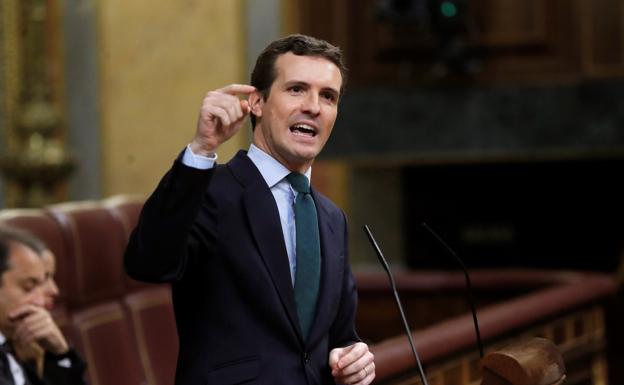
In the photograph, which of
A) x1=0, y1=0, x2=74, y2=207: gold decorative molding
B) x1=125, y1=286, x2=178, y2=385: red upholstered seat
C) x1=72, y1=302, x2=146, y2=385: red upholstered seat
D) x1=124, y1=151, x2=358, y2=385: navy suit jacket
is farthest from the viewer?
x1=0, y1=0, x2=74, y2=207: gold decorative molding

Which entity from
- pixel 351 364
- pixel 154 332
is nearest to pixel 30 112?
pixel 154 332

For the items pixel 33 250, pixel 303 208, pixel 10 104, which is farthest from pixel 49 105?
pixel 303 208

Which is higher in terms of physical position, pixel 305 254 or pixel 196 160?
pixel 196 160

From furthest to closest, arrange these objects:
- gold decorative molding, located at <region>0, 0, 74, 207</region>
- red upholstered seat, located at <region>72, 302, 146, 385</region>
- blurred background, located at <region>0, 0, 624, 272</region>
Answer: gold decorative molding, located at <region>0, 0, 74, 207</region> < blurred background, located at <region>0, 0, 624, 272</region> < red upholstered seat, located at <region>72, 302, 146, 385</region>

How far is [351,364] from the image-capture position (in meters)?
1.54

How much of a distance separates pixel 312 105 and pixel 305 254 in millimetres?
190

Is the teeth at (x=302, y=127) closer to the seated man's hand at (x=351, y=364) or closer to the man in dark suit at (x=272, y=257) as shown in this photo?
the man in dark suit at (x=272, y=257)

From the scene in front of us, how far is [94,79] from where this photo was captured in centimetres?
547

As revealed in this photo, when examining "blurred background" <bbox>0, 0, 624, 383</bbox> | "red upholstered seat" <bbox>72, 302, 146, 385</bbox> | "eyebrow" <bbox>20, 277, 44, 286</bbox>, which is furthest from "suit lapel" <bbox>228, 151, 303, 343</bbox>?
"blurred background" <bbox>0, 0, 624, 383</bbox>

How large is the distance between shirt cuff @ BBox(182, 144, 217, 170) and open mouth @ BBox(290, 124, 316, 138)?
0.58 ft

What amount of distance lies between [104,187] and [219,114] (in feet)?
13.7

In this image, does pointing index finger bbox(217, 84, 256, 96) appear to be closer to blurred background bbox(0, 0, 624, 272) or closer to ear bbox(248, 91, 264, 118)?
ear bbox(248, 91, 264, 118)

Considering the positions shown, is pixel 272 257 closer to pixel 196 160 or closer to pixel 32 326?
pixel 196 160

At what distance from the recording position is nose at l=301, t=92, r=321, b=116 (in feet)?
5.07
